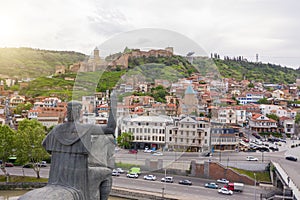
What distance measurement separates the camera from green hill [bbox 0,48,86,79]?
83.8 metres

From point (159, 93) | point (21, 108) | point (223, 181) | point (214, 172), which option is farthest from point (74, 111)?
point (21, 108)

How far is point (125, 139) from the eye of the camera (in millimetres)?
5676

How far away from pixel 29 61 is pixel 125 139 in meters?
101

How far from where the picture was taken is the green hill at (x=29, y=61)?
83831 millimetres

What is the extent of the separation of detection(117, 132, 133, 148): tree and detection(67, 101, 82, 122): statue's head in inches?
34.6

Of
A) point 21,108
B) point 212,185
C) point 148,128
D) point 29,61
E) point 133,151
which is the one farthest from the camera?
point 29,61

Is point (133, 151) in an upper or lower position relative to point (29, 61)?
lower

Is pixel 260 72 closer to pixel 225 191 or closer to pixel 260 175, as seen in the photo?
pixel 260 175

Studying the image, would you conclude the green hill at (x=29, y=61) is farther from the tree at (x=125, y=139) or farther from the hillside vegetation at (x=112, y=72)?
the tree at (x=125, y=139)

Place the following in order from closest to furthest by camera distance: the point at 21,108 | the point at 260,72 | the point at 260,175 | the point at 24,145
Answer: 1. the point at 24,145
2. the point at 260,175
3. the point at 21,108
4. the point at 260,72

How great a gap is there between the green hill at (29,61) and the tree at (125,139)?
224 ft

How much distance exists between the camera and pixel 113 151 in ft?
20.4

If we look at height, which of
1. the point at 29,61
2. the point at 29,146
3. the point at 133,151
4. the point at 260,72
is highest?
the point at 29,61

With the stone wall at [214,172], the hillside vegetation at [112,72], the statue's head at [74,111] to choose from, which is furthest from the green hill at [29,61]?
the statue's head at [74,111]
